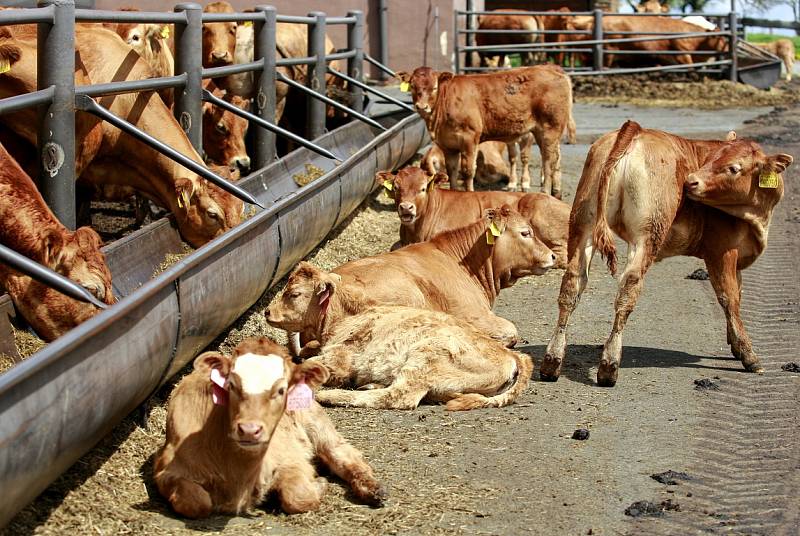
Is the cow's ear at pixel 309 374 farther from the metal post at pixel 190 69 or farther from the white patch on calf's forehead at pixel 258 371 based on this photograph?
the metal post at pixel 190 69

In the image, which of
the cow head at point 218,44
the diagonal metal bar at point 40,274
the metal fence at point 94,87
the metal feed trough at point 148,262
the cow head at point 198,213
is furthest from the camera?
the cow head at point 218,44

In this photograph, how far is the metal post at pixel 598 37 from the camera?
2756cm

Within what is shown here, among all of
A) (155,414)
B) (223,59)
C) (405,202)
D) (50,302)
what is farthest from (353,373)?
(223,59)

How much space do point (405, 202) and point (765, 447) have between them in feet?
17.3

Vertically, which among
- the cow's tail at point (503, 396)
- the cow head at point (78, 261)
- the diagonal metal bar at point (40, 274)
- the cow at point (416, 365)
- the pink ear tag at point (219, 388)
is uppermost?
the diagonal metal bar at point (40, 274)

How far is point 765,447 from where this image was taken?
6527mm

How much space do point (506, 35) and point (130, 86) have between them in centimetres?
2218

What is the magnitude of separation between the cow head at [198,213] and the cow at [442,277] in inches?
43.7

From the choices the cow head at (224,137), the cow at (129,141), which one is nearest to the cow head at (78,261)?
the cow at (129,141)

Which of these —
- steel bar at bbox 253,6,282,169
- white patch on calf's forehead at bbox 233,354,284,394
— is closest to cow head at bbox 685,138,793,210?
white patch on calf's forehead at bbox 233,354,284,394

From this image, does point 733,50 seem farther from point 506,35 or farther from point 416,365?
point 416,365

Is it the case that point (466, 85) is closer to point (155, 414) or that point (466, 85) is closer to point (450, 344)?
point (450, 344)

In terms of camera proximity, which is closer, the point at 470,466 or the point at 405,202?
the point at 470,466

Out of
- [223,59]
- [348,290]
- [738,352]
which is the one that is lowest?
[738,352]
